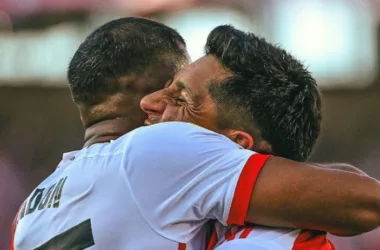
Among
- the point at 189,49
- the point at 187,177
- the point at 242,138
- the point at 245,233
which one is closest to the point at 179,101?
the point at 242,138

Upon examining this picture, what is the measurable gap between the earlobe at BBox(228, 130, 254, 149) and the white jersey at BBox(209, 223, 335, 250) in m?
0.25

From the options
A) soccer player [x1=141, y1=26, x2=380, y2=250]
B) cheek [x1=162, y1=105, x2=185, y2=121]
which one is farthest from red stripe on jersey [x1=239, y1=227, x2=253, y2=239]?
cheek [x1=162, y1=105, x2=185, y2=121]

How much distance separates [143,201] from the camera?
6.86 ft

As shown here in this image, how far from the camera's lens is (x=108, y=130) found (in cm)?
254

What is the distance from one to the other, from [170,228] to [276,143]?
1.31ft

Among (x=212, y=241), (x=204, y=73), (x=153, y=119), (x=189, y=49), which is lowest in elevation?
(x=189, y=49)

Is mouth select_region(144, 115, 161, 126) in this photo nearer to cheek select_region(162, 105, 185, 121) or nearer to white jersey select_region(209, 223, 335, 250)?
→ cheek select_region(162, 105, 185, 121)

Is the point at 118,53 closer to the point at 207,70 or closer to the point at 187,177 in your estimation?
the point at 207,70

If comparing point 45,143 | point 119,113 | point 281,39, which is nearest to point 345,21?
point 281,39

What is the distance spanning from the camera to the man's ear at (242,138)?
7.42ft

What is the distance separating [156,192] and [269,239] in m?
0.30

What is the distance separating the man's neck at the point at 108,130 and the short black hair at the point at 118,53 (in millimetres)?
95

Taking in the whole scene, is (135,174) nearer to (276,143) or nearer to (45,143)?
(276,143)

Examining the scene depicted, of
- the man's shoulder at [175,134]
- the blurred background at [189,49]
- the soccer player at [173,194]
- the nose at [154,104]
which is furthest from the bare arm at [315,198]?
the blurred background at [189,49]
